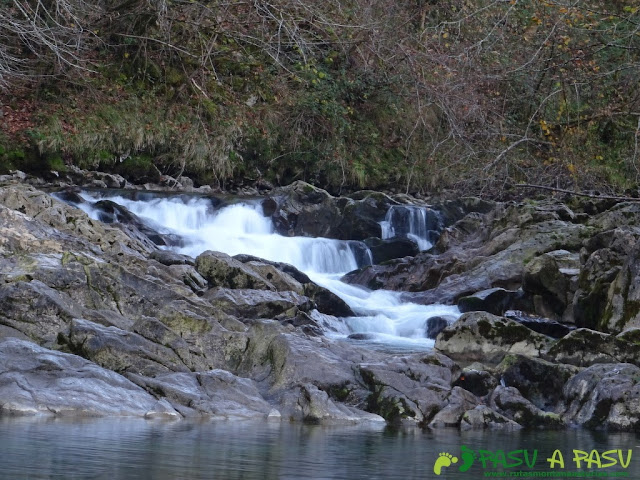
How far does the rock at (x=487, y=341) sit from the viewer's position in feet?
28.8

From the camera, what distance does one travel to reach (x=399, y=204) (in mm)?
18750

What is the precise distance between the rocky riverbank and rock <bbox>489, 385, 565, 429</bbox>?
2cm

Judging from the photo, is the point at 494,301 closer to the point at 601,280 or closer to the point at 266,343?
the point at 601,280

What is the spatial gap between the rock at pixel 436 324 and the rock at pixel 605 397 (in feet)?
13.3

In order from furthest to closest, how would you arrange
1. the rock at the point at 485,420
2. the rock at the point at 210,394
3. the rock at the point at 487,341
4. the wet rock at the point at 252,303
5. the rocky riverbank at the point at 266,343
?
the wet rock at the point at 252,303, the rock at the point at 487,341, the rock at the point at 485,420, the rocky riverbank at the point at 266,343, the rock at the point at 210,394

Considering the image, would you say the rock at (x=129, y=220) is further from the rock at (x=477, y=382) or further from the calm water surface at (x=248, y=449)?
the calm water surface at (x=248, y=449)

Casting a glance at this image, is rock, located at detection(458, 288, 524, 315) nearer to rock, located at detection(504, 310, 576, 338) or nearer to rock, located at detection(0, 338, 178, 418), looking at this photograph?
rock, located at detection(504, 310, 576, 338)

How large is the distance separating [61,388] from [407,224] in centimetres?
1254

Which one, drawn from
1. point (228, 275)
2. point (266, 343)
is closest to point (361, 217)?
point (228, 275)

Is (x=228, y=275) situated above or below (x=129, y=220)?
below

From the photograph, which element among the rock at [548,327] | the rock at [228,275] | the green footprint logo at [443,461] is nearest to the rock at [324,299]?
the rock at [228,275]

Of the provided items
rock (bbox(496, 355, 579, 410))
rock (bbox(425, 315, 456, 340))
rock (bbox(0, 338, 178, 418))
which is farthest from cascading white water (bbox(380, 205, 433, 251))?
rock (bbox(0, 338, 178, 418))

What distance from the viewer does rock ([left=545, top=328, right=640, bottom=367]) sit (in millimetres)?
8289

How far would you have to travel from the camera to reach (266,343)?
7.95m
